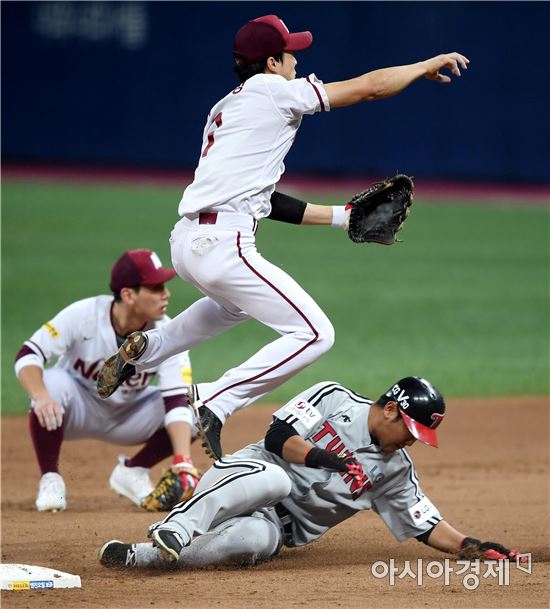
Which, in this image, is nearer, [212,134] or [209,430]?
[209,430]

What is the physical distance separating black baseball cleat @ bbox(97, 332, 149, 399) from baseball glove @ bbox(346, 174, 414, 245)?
3.61ft

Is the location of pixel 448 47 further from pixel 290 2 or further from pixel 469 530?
pixel 469 530

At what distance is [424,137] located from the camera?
23844 millimetres

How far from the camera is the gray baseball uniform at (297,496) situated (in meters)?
4.78

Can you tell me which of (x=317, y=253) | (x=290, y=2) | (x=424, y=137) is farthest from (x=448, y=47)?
(x=317, y=253)

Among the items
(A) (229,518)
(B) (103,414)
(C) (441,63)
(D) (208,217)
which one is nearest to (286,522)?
(A) (229,518)

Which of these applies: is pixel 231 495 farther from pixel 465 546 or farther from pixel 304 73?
pixel 304 73

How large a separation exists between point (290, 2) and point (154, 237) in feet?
31.2

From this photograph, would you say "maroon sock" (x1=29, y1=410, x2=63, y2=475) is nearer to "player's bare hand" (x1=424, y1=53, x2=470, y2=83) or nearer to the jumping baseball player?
the jumping baseball player

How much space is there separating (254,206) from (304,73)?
62.4 ft

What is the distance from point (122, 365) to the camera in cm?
538

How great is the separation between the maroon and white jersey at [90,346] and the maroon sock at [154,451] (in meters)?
0.28

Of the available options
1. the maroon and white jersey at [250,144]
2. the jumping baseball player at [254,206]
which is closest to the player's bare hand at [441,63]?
the jumping baseball player at [254,206]

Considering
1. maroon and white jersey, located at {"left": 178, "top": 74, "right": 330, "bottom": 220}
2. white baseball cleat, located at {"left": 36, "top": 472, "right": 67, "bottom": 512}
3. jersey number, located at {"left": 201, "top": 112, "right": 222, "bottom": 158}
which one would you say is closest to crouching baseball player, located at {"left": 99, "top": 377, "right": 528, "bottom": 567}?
maroon and white jersey, located at {"left": 178, "top": 74, "right": 330, "bottom": 220}
